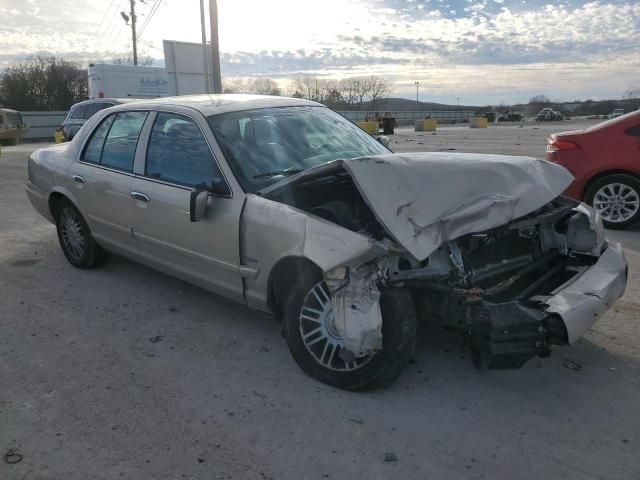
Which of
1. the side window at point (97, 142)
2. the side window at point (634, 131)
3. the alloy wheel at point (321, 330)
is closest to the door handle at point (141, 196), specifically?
the side window at point (97, 142)

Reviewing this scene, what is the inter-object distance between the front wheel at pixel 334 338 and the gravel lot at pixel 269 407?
0.12 meters

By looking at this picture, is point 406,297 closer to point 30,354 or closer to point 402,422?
point 402,422

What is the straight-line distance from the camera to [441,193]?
3.10 m

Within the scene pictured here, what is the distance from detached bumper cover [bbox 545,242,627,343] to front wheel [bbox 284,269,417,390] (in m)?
0.78

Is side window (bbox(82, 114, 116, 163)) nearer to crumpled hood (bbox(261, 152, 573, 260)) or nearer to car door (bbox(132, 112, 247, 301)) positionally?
car door (bbox(132, 112, 247, 301))

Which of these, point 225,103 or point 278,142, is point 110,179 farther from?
point 278,142

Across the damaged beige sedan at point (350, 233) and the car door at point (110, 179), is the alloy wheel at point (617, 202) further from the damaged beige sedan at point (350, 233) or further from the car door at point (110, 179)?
the car door at point (110, 179)

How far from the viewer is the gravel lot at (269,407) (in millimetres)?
2529

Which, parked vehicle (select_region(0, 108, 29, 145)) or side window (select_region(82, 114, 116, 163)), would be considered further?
parked vehicle (select_region(0, 108, 29, 145))

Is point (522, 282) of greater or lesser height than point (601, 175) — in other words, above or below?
below

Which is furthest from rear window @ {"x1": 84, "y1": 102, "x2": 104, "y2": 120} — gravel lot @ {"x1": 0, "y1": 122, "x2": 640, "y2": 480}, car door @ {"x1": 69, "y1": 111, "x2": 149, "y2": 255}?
gravel lot @ {"x1": 0, "y1": 122, "x2": 640, "y2": 480}

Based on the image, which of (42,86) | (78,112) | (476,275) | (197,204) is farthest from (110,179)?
(42,86)

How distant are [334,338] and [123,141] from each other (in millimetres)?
2782

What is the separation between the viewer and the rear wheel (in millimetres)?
6641
